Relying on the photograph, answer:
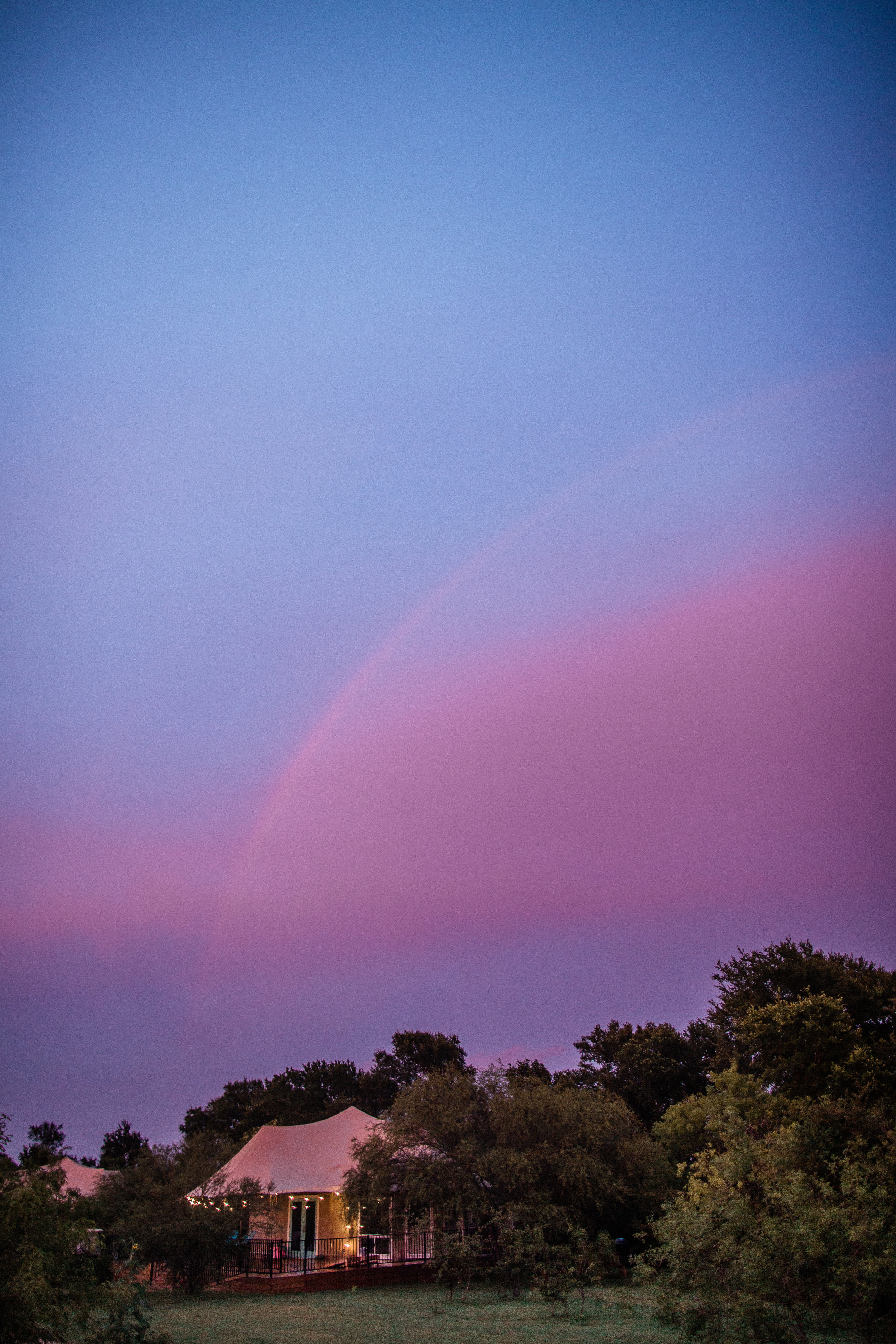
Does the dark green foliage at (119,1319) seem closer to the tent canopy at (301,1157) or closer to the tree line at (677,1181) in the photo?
the tree line at (677,1181)

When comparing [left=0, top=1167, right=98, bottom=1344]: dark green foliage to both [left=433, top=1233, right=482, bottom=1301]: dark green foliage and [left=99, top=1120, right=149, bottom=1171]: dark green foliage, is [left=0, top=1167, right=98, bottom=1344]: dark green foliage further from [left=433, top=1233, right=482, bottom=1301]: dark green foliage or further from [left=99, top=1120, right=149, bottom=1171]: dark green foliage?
[left=99, top=1120, right=149, bottom=1171]: dark green foliage

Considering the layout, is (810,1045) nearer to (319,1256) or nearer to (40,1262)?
(319,1256)

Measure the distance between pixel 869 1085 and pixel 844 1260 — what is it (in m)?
12.8

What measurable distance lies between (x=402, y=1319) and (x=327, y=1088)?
72.1 metres

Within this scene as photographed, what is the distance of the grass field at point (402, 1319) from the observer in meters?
15.7

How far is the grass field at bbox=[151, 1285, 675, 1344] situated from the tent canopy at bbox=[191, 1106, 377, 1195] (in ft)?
23.3

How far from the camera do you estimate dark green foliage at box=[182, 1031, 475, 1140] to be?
80938 millimetres

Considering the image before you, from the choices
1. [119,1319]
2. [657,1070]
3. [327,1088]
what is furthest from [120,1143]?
[119,1319]

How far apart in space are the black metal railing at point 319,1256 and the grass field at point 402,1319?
7.94ft

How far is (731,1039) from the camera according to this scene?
54625mm

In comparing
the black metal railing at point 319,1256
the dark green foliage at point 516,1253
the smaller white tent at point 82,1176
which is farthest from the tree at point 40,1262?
the smaller white tent at point 82,1176

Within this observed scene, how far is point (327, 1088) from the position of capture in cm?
8594

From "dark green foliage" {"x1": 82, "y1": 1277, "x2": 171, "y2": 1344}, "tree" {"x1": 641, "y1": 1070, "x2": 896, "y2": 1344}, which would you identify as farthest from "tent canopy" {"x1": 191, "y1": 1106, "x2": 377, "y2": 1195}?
"dark green foliage" {"x1": 82, "y1": 1277, "x2": 171, "y2": 1344}

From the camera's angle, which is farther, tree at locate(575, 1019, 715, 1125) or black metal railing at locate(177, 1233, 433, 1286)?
tree at locate(575, 1019, 715, 1125)
